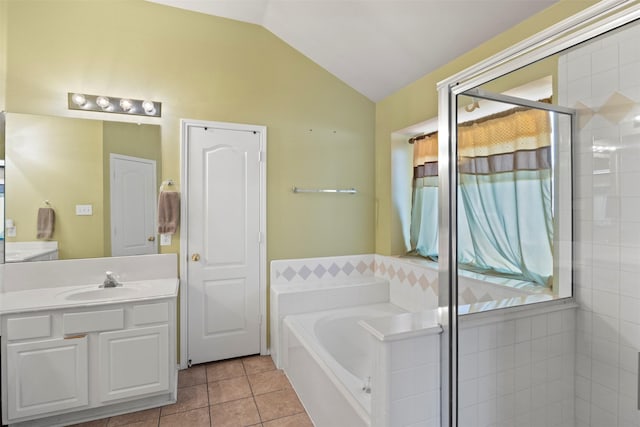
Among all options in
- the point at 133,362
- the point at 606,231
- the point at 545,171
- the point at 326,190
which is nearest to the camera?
the point at 606,231

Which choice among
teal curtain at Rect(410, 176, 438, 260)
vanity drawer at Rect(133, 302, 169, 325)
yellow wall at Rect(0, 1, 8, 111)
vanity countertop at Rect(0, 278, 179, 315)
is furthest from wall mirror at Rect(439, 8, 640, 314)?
yellow wall at Rect(0, 1, 8, 111)

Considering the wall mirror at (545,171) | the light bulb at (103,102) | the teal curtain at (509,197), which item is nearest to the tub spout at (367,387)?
the wall mirror at (545,171)

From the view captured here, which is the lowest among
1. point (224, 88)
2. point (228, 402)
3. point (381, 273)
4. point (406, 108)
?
point (228, 402)

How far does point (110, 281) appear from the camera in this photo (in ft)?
7.71

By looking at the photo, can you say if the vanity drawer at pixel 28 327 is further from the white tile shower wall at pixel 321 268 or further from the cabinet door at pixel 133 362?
the white tile shower wall at pixel 321 268

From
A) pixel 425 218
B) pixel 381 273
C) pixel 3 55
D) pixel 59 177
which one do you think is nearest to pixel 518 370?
pixel 425 218

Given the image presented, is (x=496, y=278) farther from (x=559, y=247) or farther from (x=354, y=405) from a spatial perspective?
(x=354, y=405)

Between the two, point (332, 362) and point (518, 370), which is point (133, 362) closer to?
point (332, 362)

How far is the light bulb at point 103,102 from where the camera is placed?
2371 millimetres

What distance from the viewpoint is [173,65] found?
260cm

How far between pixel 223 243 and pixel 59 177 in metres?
1.23

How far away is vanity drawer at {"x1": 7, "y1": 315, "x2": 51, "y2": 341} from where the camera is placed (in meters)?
1.87

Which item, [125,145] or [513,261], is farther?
[125,145]

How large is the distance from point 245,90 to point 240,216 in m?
1.10
